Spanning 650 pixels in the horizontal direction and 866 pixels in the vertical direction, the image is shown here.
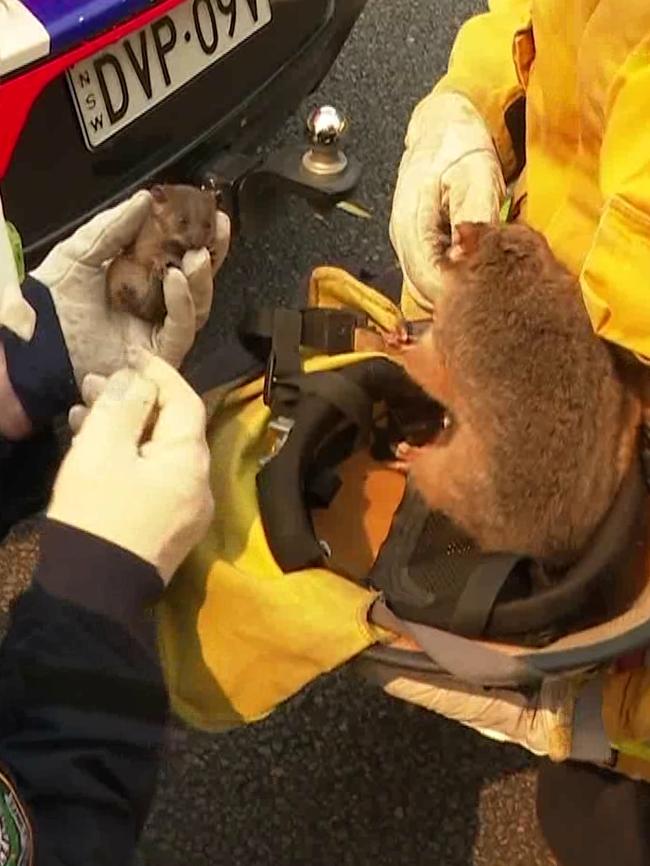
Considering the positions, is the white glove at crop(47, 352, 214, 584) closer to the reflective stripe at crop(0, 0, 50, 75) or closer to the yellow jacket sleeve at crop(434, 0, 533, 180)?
the reflective stripe at crop(0, 0, 50, 75)

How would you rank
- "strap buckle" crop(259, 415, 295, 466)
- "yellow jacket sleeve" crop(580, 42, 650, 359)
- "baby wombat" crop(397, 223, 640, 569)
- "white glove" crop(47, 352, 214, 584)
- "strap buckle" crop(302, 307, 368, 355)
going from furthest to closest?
"strap buckle" crop(302, 307, 368, 355) → "strap buckle" crop(259, 415, 295, 466) → "baby wombat" crop(397, 223, 640, 569) → "yellow jacket sleeve" crop(580, 42, 650, 359) → "white glove" crop(47, 352, 214, 584)

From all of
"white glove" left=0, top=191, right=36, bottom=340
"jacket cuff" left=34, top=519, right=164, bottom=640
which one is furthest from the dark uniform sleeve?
"white glove" left=0, top=191, right=36, bottom=340

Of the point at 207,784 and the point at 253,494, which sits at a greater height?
the point at 253,494

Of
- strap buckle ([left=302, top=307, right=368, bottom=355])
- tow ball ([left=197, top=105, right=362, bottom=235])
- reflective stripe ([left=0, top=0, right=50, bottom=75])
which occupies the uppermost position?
reflective stripe ([left=0, top=0, right=50, bottom=75])

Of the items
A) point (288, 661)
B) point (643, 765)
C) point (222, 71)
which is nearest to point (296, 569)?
point (288, 661)

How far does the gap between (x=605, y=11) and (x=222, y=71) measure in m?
0.76

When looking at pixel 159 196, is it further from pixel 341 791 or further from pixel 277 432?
pixel 341 791

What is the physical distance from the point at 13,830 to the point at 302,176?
57.2 inches

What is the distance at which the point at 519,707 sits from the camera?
155 cm

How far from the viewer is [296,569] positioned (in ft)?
5.03

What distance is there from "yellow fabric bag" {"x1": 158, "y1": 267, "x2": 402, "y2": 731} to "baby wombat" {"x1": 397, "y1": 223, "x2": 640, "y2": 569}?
175 millimetres

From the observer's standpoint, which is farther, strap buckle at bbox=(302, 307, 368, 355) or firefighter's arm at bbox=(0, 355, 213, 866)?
strap buckle at bbox=(302, 307, 368, 355)

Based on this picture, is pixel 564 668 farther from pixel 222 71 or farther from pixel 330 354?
pixel 222 71

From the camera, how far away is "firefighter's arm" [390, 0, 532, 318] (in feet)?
5.88
